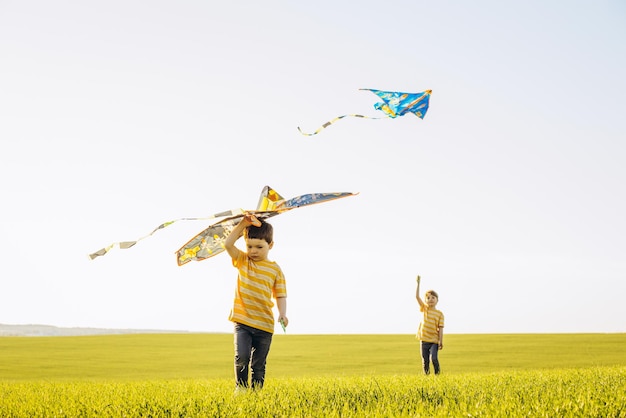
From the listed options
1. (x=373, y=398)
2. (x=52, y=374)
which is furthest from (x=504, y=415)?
(x=52, y=374)

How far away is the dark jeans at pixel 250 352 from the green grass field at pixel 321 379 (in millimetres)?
333

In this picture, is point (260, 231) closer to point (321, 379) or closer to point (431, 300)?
point (321, 379)

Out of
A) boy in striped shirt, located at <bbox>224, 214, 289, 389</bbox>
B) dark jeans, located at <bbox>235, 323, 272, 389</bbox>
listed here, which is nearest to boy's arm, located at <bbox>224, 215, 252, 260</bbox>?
boy in striped shirt, located at <bbox>224, 214, 289, 389</bbox>

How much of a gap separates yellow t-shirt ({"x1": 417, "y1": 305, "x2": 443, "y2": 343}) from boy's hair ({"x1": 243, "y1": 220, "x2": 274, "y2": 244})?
6696 millimetres

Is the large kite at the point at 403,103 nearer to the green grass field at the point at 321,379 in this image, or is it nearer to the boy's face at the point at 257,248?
the boy's face at the point at 257,248

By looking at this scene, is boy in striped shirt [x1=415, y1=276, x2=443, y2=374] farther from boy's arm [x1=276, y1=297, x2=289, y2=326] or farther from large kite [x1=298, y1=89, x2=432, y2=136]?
boy's arm [x1=276, y1=297, x2=289, y2=326]

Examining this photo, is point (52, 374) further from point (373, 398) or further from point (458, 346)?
point (458, 346)

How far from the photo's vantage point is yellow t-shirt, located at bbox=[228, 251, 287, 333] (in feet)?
26.9

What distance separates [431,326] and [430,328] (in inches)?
2.0

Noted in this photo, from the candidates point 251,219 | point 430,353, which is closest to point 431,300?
point 430,353

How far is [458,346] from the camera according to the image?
28.4m

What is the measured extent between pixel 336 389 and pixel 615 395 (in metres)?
3.44

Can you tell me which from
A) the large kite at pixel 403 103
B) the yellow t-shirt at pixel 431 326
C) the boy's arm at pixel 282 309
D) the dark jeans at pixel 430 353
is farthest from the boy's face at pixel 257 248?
the dark jeans at pixel 430 353

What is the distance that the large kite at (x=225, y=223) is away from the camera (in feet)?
26.2
